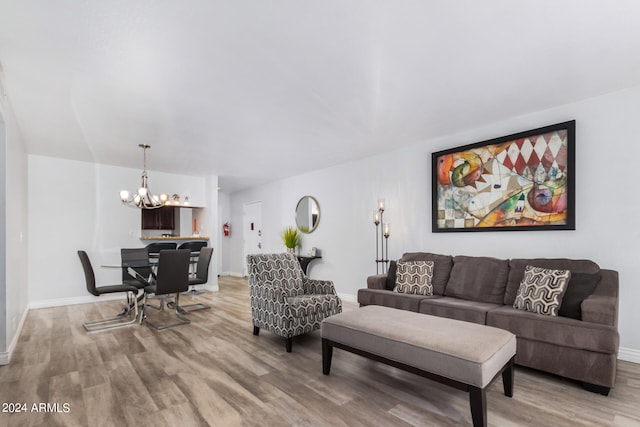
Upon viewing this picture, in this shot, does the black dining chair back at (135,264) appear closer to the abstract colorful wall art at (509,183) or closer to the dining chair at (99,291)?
the dining chair at (99,291)

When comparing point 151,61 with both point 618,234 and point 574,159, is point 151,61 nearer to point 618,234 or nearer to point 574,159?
point 574,159

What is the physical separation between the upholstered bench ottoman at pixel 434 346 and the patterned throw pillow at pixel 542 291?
76cm

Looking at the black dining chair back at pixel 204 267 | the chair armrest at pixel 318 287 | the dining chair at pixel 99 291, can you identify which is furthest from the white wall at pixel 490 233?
the dining chair at pixel 99 291

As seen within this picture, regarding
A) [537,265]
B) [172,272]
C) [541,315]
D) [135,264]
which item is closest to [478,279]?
[537,265]

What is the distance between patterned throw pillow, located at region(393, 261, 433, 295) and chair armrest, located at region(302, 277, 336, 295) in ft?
2.59

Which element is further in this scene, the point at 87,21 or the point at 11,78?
the point at 11,78

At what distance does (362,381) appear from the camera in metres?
2.59

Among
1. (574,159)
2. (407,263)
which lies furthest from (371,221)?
(574,159)

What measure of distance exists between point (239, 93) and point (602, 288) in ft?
11.9

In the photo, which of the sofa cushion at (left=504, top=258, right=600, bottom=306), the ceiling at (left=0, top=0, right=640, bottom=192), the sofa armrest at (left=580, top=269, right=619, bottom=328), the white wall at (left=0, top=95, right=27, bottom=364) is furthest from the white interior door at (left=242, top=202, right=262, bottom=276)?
the sofa armrest at (left=580, top=269, right=619, bottom=328)

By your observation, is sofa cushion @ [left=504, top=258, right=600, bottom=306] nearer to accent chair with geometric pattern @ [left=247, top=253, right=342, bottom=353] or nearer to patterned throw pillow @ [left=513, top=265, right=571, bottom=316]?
patterned throw pillow @ [left=513, top=265, right=571, bottom=316]

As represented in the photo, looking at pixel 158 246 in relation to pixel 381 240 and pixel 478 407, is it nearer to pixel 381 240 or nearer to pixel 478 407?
pixel 381 240

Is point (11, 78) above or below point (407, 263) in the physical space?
above

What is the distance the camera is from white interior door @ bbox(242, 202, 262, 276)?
8.14 metres
